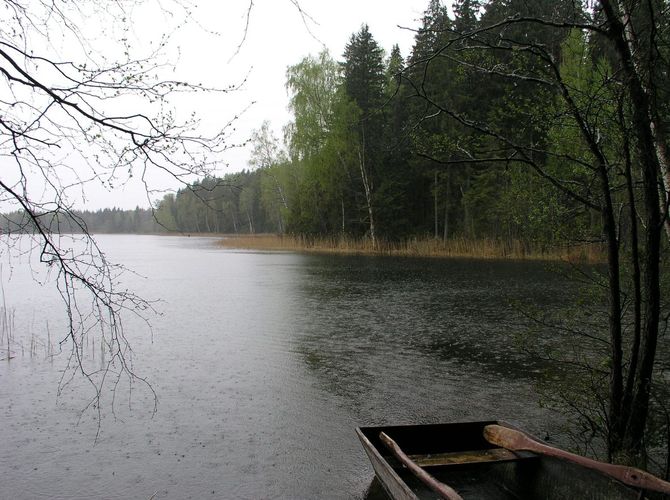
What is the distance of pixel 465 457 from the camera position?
14.3 ft

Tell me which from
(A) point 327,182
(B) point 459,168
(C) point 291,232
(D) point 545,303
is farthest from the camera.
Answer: (C) point 291,232

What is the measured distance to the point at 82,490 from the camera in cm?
448

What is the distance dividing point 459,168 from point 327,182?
8.92 metres

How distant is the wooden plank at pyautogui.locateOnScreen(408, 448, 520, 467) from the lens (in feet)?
13.6

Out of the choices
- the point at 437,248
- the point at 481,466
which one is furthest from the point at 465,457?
the point at 437,248

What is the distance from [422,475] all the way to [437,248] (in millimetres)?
25593

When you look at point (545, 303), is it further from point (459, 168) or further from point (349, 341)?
point (459, 168)

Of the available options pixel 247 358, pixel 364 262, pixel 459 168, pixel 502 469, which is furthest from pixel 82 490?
pixel 459 168

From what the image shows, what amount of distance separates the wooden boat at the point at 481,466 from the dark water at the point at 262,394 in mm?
563

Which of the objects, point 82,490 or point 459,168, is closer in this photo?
point 82,490

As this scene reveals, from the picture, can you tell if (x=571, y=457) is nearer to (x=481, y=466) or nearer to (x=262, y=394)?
(x=481, y=466)

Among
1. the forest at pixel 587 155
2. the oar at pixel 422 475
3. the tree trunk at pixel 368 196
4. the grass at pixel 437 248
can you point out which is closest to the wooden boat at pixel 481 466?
the oar at pixel 422 475

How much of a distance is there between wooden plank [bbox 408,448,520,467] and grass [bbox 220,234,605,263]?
16025 millimetres

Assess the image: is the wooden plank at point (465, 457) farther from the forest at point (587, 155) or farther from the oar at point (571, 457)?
the forest at point (587, 155)
